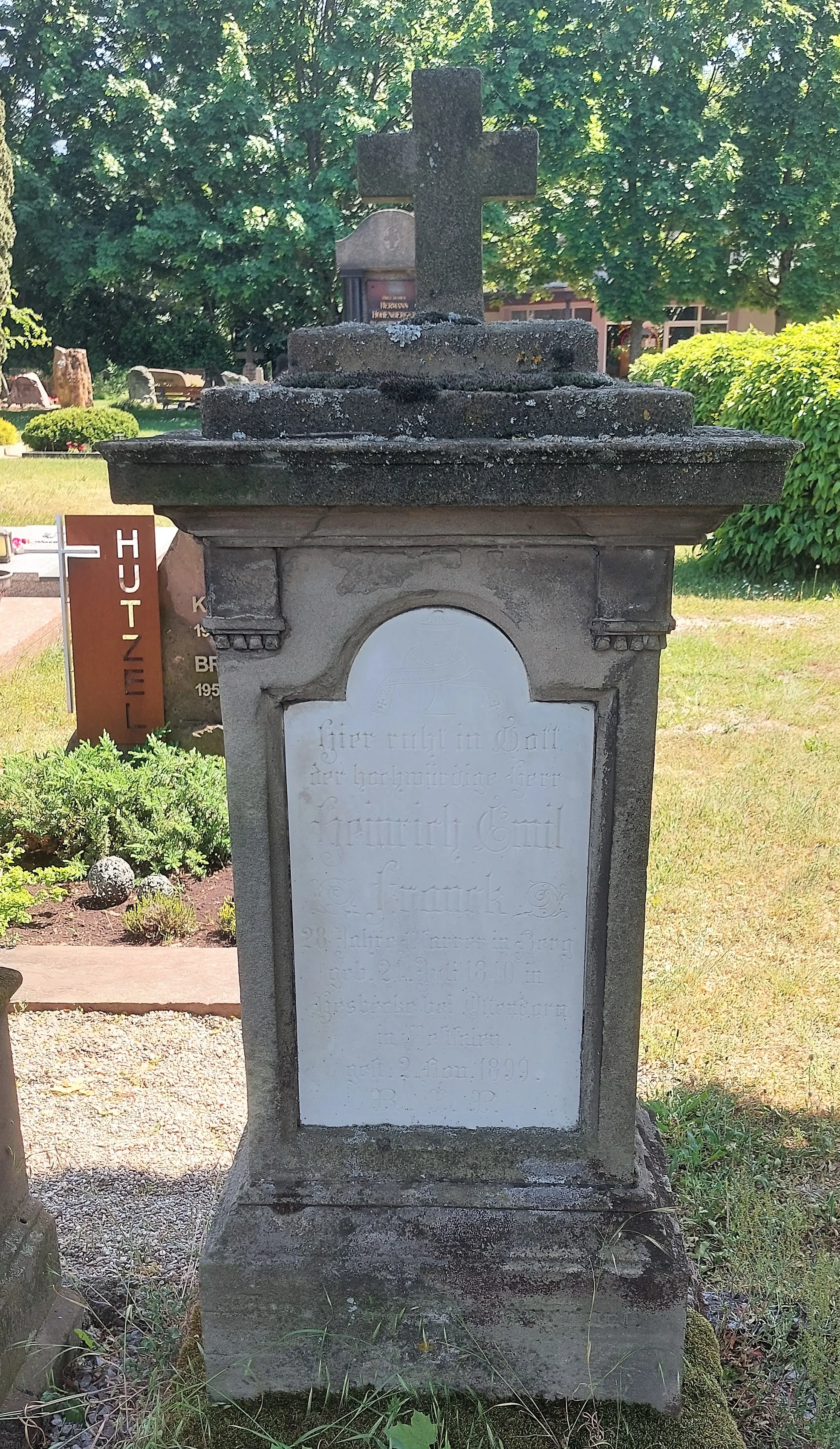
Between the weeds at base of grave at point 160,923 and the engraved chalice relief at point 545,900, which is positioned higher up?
the engraved chalice relief at point 545,900

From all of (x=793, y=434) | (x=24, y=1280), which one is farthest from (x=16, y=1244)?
(x=793, y=434)

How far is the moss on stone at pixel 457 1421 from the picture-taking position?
2199 millimetres

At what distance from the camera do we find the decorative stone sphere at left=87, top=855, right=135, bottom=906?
4.86m

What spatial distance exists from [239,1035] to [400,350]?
2648 mm

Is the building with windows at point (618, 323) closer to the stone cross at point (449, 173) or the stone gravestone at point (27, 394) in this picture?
the stone gravestone at point (27, 394)

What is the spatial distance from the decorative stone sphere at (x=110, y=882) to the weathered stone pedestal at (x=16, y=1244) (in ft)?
7.67

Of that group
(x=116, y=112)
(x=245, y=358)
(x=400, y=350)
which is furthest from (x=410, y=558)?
(x=245, y=358)

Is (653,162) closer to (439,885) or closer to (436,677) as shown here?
(436,677)

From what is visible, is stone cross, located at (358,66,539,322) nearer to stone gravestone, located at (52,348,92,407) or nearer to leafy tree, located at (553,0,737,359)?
leafy tree, located at (553,0,737,359)

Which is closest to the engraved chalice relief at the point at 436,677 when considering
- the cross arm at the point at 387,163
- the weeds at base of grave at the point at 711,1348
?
the cross arm at the point at 387,163

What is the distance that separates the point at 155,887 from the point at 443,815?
112 inches

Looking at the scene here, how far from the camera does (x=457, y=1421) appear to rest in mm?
2232

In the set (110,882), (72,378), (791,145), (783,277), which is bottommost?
(110,882)

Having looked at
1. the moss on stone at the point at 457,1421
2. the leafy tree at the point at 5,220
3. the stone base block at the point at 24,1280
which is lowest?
the moss on stone at the point at 457,1421
